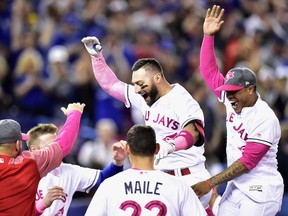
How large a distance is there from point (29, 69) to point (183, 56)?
3.82m

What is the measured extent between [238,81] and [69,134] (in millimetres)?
1720

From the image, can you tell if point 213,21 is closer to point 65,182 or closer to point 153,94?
point 153,94

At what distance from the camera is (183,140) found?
863cm

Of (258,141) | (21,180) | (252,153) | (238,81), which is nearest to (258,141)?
(258,141)

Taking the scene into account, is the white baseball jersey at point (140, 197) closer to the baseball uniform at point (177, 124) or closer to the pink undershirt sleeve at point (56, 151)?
the pink undershirt sleeve at point (56, 151)

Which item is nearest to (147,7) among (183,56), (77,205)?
(183,56)

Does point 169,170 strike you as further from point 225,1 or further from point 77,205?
point 225,1

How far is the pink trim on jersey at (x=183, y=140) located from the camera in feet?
28.0

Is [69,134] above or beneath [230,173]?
above

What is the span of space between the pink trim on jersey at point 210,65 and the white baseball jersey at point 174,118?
38 cm

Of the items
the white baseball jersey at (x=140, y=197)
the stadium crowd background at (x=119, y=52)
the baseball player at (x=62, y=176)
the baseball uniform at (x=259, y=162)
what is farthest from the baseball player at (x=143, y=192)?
the stadium crowd background at (x=119, y=52)

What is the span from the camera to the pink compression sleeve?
849 centimetres

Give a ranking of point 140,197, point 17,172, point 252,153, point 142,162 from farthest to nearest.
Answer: point 252,153 < point 17,172 < point 142,162 < point 140,197

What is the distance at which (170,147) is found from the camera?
8367 millimetres
